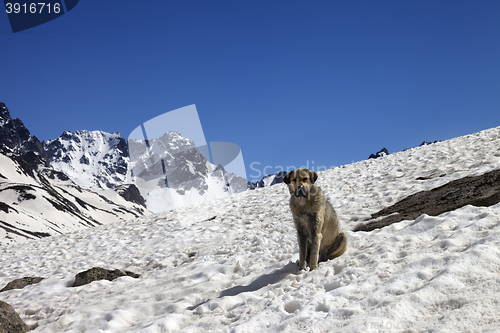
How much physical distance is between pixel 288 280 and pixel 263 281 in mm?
631

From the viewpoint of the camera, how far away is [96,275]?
9680 mm

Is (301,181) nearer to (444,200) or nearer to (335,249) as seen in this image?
(335,249)

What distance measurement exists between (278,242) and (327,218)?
3510 millimetres

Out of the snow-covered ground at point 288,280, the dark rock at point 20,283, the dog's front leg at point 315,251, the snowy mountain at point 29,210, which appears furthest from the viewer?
the snowy mountain at point 29,210

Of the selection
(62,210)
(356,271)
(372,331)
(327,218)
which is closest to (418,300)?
(372,331)

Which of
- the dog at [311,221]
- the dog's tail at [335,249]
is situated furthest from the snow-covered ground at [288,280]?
the dog at [311,221]

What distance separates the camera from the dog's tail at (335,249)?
6820 millimetres

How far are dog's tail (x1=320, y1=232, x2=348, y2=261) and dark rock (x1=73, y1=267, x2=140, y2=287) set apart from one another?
6.22 m

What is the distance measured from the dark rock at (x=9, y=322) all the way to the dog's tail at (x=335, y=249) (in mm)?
6075

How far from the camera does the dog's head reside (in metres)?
6.12

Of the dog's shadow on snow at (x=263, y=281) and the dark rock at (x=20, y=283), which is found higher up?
the dark rock at (x=20, y=283)

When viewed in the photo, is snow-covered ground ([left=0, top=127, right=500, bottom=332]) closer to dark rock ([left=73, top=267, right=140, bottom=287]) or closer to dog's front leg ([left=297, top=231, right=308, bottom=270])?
dog's front leg ([left=297, top=231, right=308, bottom=270])

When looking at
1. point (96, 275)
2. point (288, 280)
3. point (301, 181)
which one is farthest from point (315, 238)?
point (96, 275)

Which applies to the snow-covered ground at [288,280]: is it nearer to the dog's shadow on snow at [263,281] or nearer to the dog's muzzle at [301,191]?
the dog's shadow on snow at [263,281]
